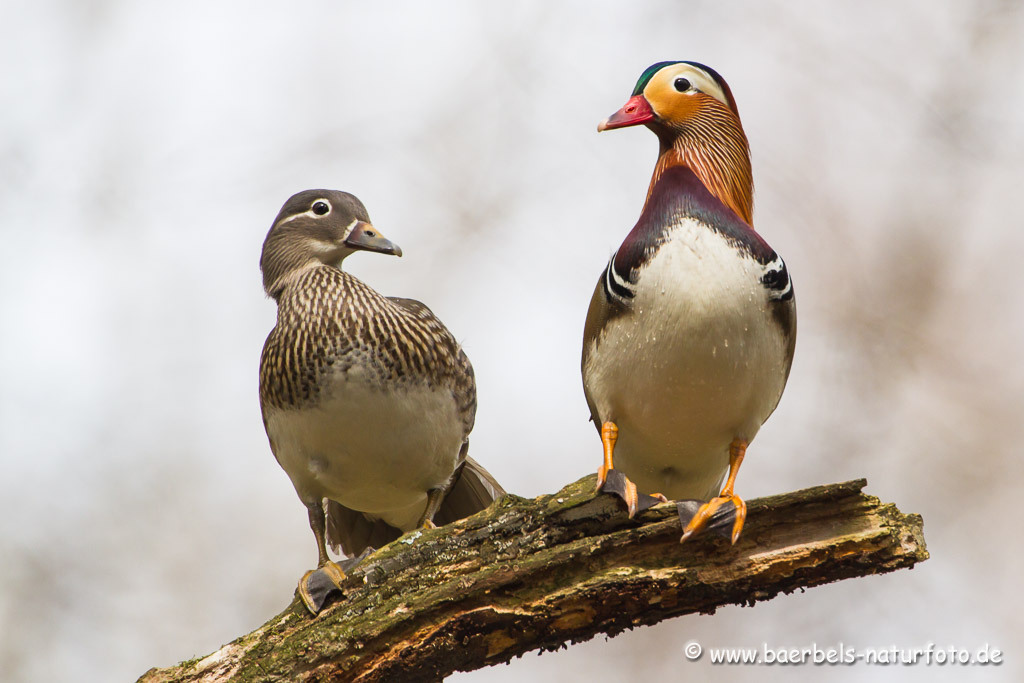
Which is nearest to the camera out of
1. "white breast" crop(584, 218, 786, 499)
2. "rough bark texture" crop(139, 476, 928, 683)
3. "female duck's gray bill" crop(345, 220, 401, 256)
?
"rough bark texture" crop(139, 476, 928, 683)

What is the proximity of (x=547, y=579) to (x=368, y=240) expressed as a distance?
145 cm

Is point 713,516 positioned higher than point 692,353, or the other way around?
point 692,353

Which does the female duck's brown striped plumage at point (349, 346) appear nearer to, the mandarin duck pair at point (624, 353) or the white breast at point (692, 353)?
the mandarin duck pair at point (624, 353)

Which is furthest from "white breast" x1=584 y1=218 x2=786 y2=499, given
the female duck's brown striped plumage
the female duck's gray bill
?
the female duck's gray bill

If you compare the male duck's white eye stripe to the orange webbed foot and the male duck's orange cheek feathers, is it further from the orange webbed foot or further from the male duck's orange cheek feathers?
the orange webbed foot

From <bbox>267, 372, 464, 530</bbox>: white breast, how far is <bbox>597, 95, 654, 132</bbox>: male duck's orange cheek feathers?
3.22 feet

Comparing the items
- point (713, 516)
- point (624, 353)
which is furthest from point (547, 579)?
point (624, 353)

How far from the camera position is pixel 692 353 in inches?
109

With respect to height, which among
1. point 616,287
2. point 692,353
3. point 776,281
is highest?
point 616,287

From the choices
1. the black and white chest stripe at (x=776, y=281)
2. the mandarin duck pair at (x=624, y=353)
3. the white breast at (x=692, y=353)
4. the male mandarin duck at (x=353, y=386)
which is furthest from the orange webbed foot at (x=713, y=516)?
the male mandarin duck at (x=353, y=386)

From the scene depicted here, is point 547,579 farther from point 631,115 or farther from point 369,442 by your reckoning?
point 631,115

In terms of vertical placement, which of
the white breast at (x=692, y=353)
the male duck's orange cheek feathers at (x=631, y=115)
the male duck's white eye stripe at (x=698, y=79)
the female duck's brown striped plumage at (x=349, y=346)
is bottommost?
the white breast at (x=692, y=353)

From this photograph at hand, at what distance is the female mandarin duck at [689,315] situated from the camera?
9.05 ft

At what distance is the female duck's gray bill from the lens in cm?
345
